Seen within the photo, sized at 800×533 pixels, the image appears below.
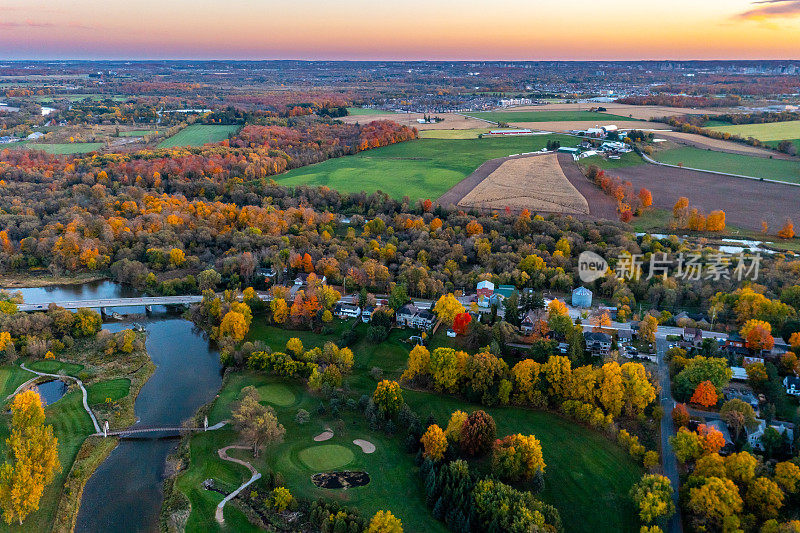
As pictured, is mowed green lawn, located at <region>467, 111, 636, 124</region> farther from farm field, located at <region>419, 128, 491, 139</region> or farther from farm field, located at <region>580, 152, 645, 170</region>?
farm field, located at <region>580, 152, 645, 170</region>

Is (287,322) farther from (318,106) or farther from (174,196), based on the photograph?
(318,106)

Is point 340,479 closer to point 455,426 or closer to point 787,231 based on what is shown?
point 455,426

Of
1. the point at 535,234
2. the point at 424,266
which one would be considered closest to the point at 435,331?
the point at 424,266

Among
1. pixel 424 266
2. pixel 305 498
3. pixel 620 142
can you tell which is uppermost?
pixel 620 142

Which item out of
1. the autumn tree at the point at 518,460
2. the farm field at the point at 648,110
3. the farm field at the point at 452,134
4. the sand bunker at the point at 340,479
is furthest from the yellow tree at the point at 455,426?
the farm field at the point at 648,110

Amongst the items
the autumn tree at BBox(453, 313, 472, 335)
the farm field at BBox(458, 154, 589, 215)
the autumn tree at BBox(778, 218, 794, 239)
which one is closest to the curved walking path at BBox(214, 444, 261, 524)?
the autumn tree at BBox(453, 313, 472, 335)

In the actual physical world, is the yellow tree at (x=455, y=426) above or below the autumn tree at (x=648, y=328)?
below

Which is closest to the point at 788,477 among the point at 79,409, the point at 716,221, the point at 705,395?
the point at 705,395

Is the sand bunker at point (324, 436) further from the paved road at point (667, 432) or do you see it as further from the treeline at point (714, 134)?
the treeline at point (714, 134)
